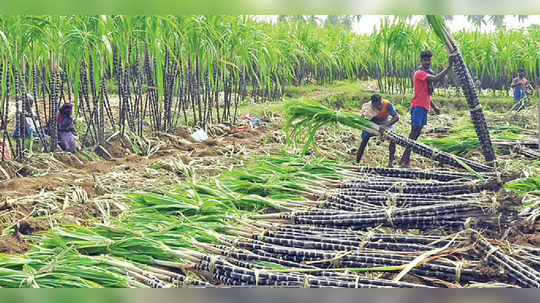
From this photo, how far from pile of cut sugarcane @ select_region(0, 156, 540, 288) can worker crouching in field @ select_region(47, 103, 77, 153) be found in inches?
88.0

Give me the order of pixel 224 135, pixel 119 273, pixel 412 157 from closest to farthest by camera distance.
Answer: pixel 119 273 → pixel 412 157 → pixel 224 135

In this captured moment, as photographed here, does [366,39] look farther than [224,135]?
Yes

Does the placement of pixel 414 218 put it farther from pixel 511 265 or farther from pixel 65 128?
pixel 65 128

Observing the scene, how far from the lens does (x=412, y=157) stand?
532 centimetres

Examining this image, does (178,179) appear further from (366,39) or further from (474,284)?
(366,39)

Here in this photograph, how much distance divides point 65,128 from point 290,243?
141 inches

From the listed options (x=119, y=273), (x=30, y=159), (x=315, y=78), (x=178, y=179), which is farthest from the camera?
(x=315, y=78)

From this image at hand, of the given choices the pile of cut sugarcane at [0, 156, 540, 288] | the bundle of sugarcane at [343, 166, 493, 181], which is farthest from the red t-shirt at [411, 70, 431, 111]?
the pile of cut sugarcane at [0, 156, 540, 288]

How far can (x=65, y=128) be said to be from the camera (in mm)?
5473

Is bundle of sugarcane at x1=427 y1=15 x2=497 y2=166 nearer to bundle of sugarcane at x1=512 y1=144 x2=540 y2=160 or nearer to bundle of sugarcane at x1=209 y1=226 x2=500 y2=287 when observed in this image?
bundle of sugarcane at x1=512 y1=144 x2=540 y2=160

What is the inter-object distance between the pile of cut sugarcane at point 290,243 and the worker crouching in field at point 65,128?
2.24 m
